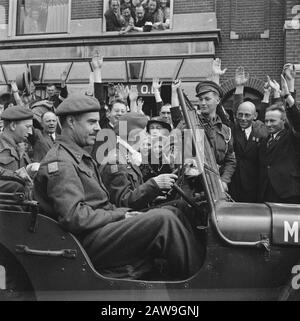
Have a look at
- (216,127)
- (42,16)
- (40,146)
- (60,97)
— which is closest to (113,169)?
(216,127)

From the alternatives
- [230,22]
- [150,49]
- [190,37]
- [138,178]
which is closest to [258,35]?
[230,22]

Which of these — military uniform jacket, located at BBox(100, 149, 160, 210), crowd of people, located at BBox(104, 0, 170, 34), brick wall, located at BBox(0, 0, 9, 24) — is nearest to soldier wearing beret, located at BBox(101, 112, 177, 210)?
military uniform jacket, located at BBox(100, 149, 160, 210)

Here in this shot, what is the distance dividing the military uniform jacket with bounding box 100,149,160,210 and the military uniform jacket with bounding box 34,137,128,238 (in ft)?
0.72

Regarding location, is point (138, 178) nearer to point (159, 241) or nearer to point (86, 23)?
point (159, 241)

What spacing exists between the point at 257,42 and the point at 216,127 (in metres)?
5.50

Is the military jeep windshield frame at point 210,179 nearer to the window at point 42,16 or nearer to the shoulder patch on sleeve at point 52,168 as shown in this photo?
the shoulder patch on sleeve at point 52,168

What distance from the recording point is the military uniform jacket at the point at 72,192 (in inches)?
97.7

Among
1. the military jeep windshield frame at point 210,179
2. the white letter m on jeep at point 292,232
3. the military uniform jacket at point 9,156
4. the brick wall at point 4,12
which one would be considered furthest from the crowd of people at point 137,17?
the white letter m on jeep at point 292,232

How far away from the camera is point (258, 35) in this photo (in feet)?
29.2

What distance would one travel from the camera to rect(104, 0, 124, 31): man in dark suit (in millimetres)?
8719

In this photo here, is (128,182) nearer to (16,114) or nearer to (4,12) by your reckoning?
(16,114)

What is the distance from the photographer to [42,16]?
9258mm

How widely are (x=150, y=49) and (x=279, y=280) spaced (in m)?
7.12

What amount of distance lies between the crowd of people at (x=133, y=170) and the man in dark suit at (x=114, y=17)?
3890mm
